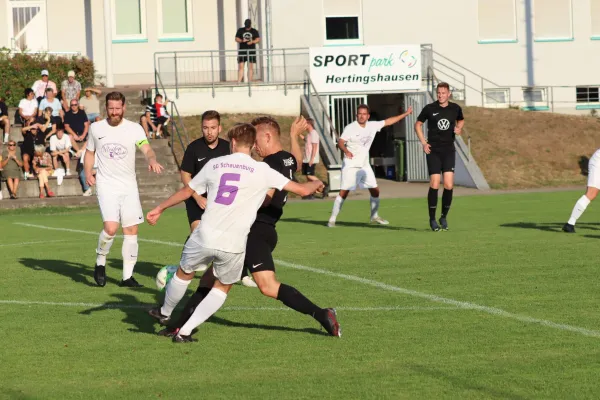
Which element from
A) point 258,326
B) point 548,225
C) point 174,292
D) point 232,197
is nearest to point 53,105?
point 548,225

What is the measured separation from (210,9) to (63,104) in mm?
10411

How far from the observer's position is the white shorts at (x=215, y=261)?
8656 millimetres

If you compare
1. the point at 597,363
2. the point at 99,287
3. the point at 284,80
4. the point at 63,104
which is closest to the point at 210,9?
the point at 284,80

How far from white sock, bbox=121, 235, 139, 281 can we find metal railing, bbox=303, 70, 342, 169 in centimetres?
1754

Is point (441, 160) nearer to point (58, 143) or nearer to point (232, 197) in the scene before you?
point (232, 197)

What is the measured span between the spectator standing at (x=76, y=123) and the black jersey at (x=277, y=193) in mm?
21012

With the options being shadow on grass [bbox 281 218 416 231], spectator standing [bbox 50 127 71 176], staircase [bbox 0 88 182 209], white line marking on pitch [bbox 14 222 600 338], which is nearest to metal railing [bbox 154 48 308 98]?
staircase [bbox 0 88 182 209]

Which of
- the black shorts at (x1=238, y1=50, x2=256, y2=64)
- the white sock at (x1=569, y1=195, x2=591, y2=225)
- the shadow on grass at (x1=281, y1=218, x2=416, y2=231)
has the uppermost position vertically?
the black shorts at (x1=238, y1=50, x2=256, y2=64)

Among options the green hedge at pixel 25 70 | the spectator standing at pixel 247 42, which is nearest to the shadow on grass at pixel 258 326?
the spectator standing at pixel 247 42

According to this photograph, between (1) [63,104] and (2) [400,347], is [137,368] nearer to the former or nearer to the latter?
(2) [400,347]

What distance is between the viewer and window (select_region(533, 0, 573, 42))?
4122 cm

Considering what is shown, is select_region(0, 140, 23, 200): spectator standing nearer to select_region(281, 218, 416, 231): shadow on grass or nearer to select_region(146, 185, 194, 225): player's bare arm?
select_region(281, 218, 416, 231): shadow on grass

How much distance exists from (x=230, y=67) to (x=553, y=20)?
1214 centimetres

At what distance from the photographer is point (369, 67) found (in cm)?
3456
